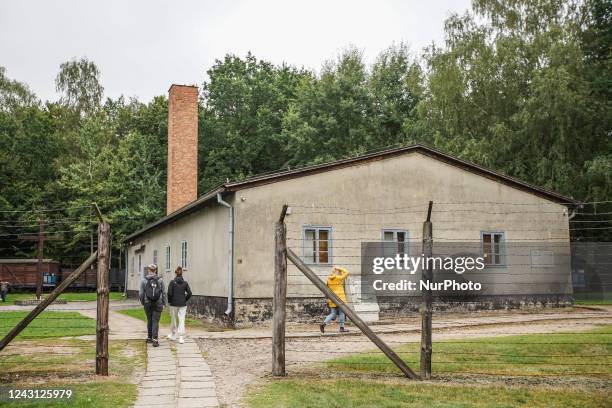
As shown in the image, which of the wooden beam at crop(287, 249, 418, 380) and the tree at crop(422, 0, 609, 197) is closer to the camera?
the wooden beam at crop(287, 249, 418, 380)

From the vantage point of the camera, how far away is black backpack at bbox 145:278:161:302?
14000 mm

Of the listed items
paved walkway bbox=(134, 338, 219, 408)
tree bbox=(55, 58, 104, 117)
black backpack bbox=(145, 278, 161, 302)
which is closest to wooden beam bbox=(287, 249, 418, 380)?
paved walkway bbox=(134, 338, 219, 408)

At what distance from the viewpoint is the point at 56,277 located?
47.5 meters

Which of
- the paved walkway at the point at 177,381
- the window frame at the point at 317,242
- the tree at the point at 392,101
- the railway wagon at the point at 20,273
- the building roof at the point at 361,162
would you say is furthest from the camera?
the railway wagon at the point at 20,273

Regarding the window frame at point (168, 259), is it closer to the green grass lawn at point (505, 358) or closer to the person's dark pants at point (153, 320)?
the person's dark pants at point (153, 320)

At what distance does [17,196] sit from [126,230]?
10597mm

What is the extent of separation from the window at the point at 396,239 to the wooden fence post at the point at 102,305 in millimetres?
11842

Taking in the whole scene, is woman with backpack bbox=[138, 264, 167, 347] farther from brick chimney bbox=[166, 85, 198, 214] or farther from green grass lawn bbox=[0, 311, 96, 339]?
brick chimney bbox=[166, 85, 198, 214]

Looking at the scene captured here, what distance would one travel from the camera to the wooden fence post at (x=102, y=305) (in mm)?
9648

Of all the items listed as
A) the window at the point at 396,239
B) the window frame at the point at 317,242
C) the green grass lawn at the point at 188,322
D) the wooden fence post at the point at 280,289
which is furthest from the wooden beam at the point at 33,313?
the window at the point at 396,239

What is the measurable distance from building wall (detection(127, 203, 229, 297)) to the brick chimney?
9.09 feet

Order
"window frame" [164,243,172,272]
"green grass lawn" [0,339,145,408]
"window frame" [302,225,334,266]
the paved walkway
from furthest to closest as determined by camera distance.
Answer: "window frame" [164,243,172,272] → "window frame" [302,225,334,266] → "green grass lawn" [0,339,145,408] → the paved walkway

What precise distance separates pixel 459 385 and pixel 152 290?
304 inches

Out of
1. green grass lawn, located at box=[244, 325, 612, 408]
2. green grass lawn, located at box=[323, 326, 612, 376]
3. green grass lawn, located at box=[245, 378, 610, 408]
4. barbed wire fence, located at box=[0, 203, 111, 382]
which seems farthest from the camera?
green grass lawn, located at box=[323, 326, 612, 376]
